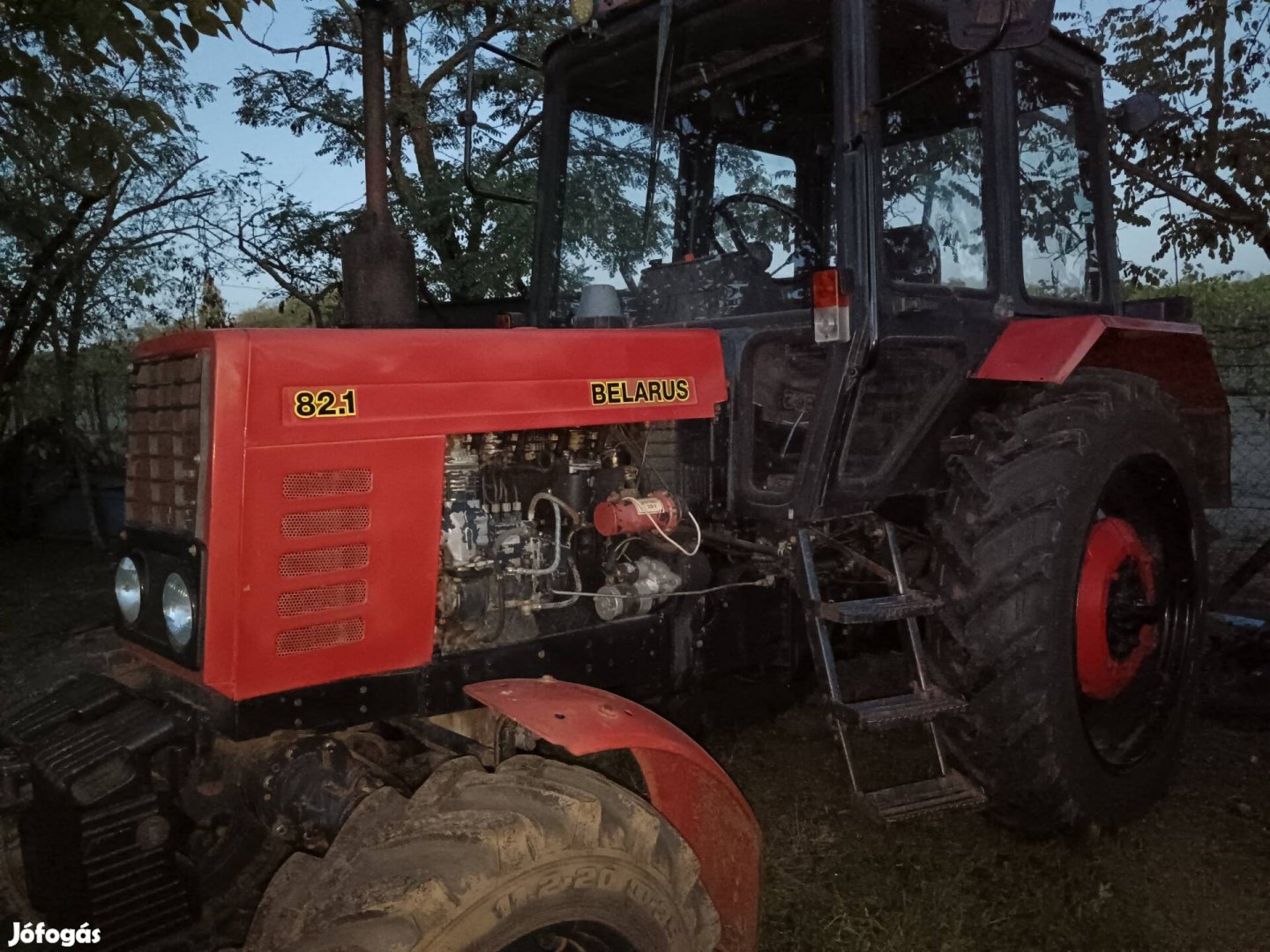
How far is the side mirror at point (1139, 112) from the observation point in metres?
3.33

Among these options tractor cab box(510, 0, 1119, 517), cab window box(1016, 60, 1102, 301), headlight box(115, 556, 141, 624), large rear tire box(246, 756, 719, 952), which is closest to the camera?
large rear tire box(246, 756, 719, 952)

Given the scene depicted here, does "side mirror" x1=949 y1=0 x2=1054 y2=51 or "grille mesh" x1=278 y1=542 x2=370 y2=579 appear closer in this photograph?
"grille mesh" x1=278 y1=542 x2=370 y2=579

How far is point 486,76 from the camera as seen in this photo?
29.9ft

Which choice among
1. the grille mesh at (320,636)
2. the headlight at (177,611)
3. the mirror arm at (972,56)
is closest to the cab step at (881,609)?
the grille mesh at (320,636)

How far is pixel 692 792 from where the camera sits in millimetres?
2205

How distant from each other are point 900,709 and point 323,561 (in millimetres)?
1491

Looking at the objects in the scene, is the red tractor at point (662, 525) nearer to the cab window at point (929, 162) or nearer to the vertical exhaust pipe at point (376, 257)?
the cab window at point (929, 162)

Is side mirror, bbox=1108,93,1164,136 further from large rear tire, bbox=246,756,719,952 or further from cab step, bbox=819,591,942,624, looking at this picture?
large rear tire, bbox=246,756,719,952

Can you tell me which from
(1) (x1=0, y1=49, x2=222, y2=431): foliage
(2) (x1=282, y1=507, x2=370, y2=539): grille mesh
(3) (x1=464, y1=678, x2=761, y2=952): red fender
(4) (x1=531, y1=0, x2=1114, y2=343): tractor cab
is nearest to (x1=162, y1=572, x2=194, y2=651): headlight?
(2) (x1=282, y1=507, x2=370, y2=539): grille mesh

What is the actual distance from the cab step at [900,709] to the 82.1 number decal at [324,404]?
1.42 metres

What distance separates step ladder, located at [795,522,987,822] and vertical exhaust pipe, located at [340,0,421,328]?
2623 mm

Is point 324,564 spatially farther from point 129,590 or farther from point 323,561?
point 129,590

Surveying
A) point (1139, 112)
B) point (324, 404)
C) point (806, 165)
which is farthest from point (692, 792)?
point (1139, 112)

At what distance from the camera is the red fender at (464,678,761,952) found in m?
2.09
